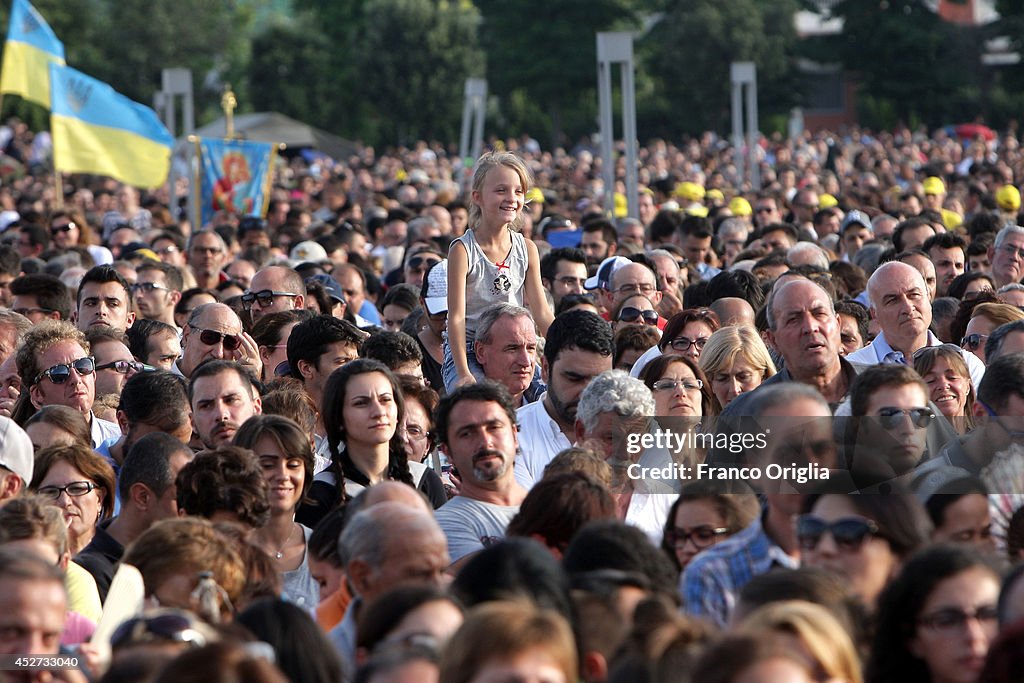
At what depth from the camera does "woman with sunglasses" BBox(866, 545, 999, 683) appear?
4234 millimetres

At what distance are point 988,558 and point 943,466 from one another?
1110 millimetres

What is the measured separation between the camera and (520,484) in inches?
275

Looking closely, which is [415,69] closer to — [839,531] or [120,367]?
[120,367]

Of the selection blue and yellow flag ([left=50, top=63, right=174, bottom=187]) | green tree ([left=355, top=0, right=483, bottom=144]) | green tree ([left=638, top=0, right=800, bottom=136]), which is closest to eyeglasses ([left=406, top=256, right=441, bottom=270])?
blue and yellow flag ([left=50, top=63, right=174, bottom=187])

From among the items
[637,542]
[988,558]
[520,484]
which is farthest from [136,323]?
[988,558]

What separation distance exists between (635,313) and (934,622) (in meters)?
5.48

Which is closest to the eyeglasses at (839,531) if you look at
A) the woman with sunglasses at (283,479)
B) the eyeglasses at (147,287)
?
the woman with sunglasses at (283,479)

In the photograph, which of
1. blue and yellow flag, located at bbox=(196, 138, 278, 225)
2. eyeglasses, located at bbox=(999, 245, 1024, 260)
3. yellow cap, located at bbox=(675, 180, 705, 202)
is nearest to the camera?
eyeglasses, located at bbox=(999, 245, 1024, 260)

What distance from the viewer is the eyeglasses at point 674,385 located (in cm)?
731

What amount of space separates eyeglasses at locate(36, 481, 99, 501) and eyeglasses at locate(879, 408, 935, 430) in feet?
9.01

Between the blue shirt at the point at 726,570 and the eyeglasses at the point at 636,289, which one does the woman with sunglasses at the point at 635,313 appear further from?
the blue shirt at the point at 726,570

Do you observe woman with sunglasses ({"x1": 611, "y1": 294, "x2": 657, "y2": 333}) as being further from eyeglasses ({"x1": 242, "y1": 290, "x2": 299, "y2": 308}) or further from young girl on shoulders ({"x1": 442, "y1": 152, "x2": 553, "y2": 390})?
eyeglasses ({"x1": 242, "y1": 290, "x2": 299, "y2": 308})

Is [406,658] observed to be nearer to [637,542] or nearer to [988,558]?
[637,542]

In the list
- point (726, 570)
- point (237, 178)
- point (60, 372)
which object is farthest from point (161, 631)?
point (237, 178)
